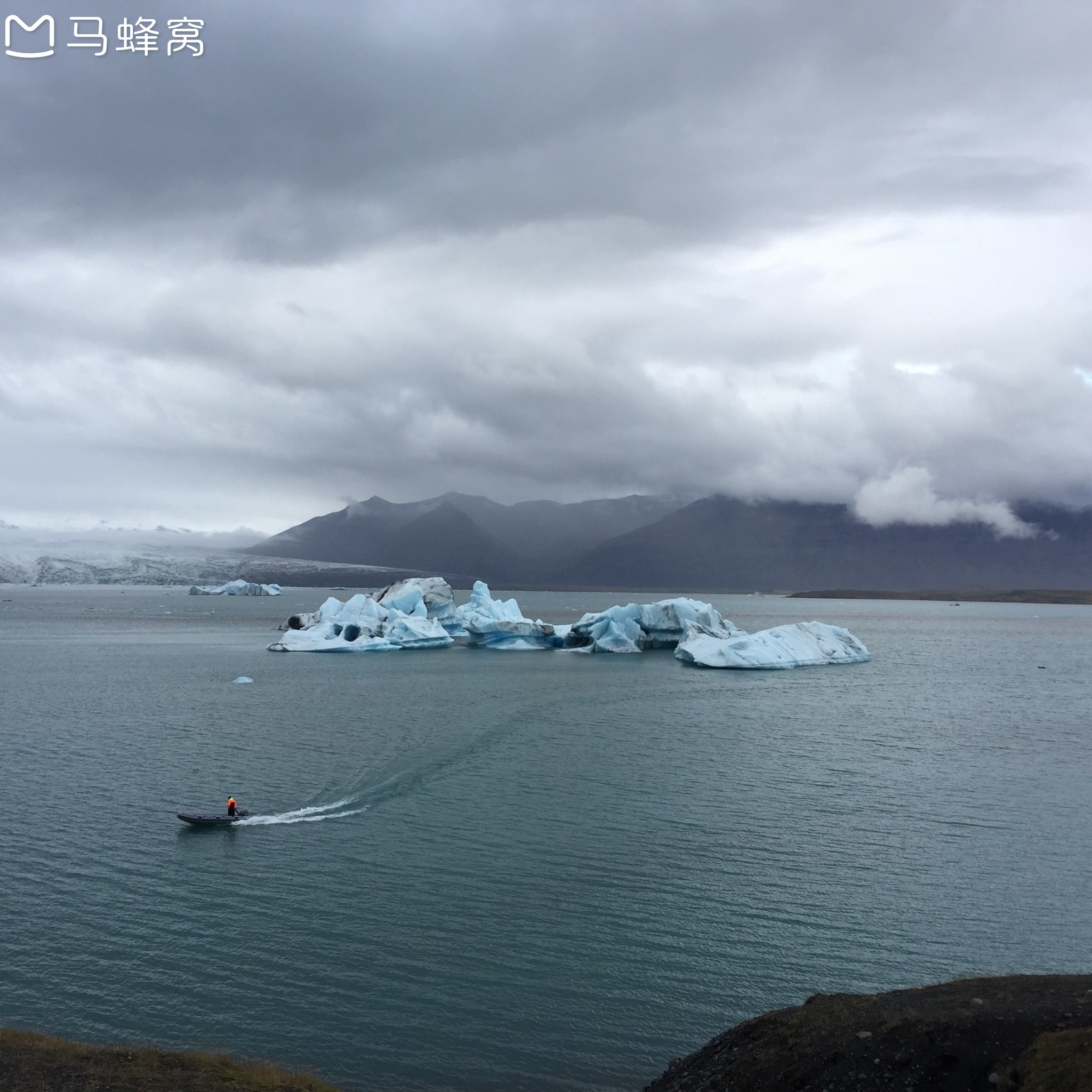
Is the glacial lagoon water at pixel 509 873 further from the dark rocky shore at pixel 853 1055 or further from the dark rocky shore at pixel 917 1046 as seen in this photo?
the dark rocky shore at pixel 917 1046

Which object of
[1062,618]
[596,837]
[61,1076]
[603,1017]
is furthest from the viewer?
[1062,618]

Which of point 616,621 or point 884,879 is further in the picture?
point 616,621

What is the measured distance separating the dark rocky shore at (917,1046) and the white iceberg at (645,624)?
56165mm

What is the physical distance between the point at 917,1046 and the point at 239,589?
186901 millimetres

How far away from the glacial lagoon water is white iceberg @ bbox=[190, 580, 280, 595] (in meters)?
147

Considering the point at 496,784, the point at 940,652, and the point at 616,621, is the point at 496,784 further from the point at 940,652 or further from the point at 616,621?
the point at 940,652

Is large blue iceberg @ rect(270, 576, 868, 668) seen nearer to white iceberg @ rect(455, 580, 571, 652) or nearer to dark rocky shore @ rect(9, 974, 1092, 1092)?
Answer: white iceberg @ rect(455, 580, 571, 652)

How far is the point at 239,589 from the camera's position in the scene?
18238cm

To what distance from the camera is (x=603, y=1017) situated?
39.1 ft

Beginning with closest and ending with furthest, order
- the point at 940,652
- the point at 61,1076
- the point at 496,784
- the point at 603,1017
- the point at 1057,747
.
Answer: the point at 61,1076 → the point at 603,1017 → the point at 496,784 → the point at 1057,747 → the point at 940,652

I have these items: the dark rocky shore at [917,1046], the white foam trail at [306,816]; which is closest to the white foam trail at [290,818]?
the white foam trail at [306,816]

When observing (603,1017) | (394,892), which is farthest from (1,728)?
(603,1017)

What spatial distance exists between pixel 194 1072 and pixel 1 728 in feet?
90.6

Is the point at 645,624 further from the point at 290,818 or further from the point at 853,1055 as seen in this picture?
the point at 853,1055
